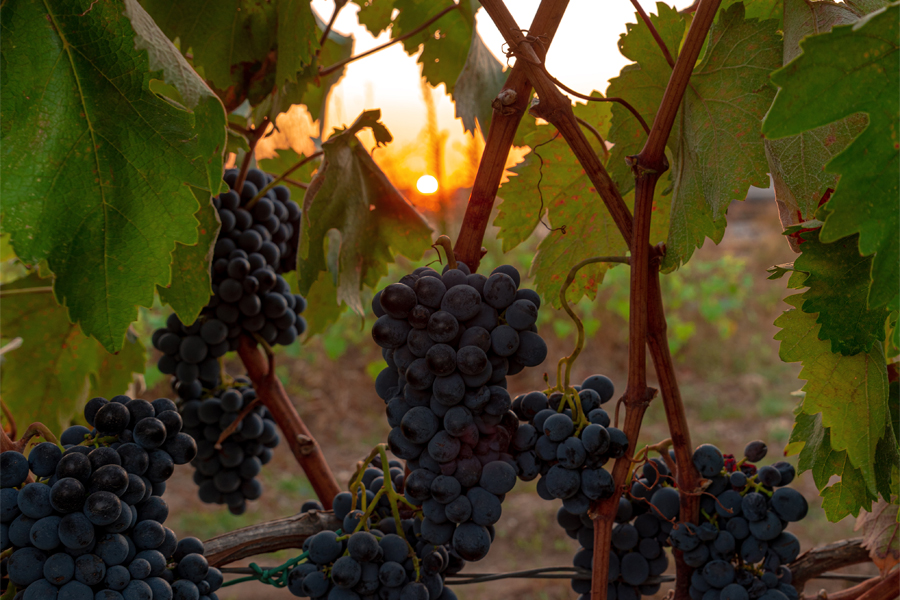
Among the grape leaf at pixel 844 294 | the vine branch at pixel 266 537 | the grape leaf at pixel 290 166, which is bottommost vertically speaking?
the vine branch at pixel 266 537

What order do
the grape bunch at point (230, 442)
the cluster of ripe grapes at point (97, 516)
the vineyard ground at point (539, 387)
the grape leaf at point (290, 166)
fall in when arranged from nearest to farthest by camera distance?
1. the cluster of ripe grapes at point (97, 516)
2. the grape bunch at point (230, 442)
3. the grape leaf at point (290, 166)
4. the vineyard ground at point (539, 387)

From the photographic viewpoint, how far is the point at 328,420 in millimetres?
4363

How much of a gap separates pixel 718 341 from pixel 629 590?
468cm

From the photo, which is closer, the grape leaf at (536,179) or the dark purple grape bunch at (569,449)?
the dark purple grape bunch at (569,449)

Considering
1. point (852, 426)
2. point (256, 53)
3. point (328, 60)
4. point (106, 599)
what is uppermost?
point (328, 60)

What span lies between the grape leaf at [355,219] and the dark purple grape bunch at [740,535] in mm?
444

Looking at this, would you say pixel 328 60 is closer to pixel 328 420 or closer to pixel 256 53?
pixel 256 53

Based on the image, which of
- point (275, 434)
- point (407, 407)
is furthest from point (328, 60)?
point (407, 407)

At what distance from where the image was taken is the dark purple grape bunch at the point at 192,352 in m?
0.91

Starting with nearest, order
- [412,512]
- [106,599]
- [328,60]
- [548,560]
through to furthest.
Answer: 1. [106,599]
2. [412,512]
3. [328,60]
4. [548,560]

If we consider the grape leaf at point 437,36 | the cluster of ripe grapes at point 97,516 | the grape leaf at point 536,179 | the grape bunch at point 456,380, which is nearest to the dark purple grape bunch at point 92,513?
the cluster of ripe grapes at point 97,516

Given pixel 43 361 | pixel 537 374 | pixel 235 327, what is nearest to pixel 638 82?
pixel 235 327

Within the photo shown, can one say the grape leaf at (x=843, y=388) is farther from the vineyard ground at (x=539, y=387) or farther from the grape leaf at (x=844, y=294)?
the vineyard ground at (x=539, y=387)

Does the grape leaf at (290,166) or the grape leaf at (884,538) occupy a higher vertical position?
the grape leaf at (290,166)
